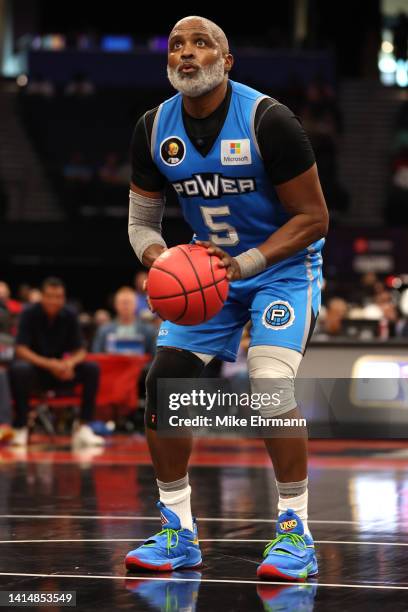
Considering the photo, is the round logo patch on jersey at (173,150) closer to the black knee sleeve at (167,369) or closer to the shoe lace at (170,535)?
the black knee sleeve at (167,369)

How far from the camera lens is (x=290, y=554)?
4.10 metres

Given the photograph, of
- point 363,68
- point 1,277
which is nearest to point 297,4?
point 363,68

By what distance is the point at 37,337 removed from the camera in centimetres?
1069

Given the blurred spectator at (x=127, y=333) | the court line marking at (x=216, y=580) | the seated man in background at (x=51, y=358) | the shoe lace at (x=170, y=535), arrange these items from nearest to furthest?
the court line marking at (x=216, y=580), the shoe lace at (x=170, y=535), the seated man in background at (x=51, y=358), the blurred spectator at (x=127, y=333)

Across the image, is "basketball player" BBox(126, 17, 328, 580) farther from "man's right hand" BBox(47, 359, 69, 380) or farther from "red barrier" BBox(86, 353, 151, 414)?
"red barrier" BBox(86, 353, 151, 414)

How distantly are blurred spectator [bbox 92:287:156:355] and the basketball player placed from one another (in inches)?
281

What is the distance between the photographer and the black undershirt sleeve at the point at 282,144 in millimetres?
4195

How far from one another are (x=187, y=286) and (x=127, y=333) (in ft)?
26.0

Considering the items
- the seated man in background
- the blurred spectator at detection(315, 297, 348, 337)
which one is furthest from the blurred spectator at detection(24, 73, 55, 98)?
the seated man in background

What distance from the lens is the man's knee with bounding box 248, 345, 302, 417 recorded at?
422 centimetres

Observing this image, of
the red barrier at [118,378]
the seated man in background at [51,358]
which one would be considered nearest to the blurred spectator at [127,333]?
the red barrier at [118,378]

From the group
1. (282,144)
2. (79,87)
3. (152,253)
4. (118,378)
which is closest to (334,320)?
(118,378)

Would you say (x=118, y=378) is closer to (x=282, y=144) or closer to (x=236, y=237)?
(x=236, y=237)

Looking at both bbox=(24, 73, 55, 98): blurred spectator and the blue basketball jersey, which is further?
bbox=(24, 73, 55, 98): blurred spectator
